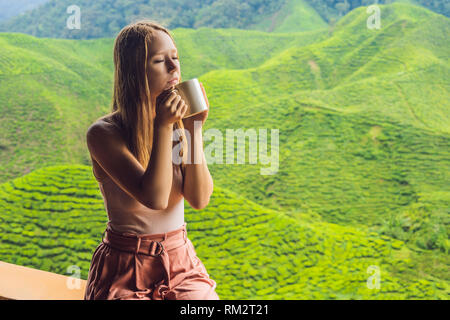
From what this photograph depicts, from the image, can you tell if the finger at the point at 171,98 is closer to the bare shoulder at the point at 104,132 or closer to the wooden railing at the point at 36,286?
the bare shoulder at the point at 104,132

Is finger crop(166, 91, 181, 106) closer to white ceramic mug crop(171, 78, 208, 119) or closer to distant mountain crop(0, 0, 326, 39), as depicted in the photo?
white ceramic mug crop(171, 78, 208, 119)

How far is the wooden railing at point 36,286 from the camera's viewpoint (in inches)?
55.2

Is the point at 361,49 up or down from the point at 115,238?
up

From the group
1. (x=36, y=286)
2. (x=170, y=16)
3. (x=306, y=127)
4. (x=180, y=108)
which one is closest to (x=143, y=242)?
(x=180, y=108)

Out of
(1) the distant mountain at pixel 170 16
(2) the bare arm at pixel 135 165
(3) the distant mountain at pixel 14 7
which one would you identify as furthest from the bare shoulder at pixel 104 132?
(3) the distant mountain at pixel 14 7

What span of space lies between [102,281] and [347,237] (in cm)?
201

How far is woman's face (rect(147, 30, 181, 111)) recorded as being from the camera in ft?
2.74

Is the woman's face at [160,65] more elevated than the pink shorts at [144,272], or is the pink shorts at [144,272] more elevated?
the woman's face at [160,65]

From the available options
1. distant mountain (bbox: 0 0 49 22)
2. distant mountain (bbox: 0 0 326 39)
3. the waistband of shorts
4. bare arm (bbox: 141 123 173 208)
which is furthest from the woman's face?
distant mountain (bbox: 0 0 49 22)

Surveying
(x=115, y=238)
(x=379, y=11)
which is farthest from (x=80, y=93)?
(x=115, y=238)

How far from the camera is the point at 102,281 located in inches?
32.9

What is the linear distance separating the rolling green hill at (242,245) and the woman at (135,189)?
1.52 metres
